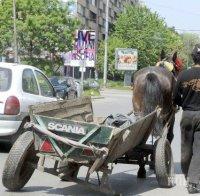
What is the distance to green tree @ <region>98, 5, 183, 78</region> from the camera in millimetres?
88438

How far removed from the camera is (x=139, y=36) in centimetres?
8969

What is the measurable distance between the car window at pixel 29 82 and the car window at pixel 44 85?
209 millimetres

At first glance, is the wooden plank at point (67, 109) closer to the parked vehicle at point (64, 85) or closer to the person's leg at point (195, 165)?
the person's leg at point (195, 165)

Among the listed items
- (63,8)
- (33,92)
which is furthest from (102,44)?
(33,92)

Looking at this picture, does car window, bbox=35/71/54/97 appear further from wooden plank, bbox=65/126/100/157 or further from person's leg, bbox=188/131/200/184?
wooden plank, bbox=65/126/100/157

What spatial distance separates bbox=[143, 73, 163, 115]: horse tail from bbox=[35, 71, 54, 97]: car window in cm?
358

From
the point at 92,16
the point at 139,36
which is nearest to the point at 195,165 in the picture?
the point at 139,36

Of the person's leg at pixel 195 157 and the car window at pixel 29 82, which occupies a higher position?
the car window at pixel 29 82

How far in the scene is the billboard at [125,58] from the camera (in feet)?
268

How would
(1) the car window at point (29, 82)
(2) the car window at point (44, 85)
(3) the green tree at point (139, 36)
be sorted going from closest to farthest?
(1) the car window at point (29, 82) → (2) the car window at point (44, 85) → (3) the green tree at point (139, 36)

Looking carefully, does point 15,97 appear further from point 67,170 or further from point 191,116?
point 191,116

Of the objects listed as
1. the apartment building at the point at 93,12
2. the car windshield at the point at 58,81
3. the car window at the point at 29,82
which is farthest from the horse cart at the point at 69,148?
the apartment building at the point at 93,12

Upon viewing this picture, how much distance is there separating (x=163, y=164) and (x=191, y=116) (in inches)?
30.0

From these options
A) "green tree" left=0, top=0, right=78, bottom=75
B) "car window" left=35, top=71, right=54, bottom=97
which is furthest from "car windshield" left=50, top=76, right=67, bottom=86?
"car window" left=35, top=71, right=54, bottom=97
